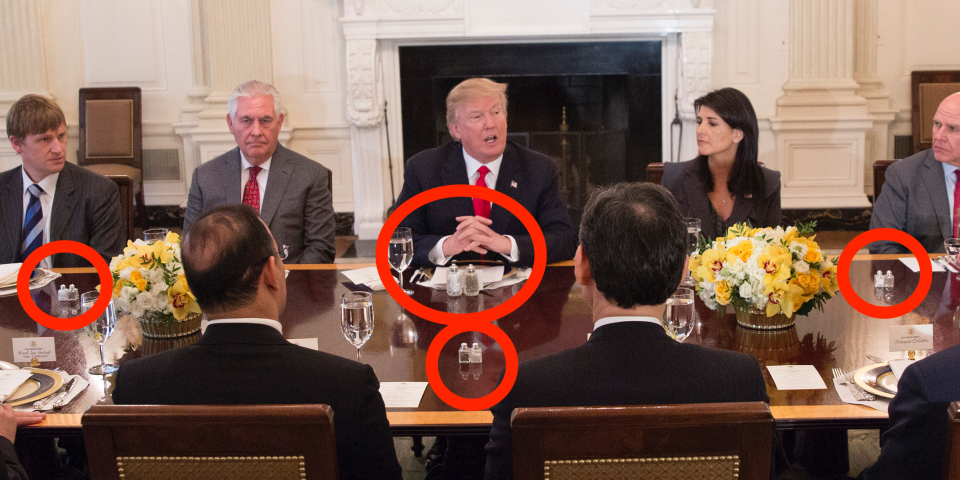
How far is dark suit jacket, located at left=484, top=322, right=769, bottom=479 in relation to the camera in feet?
4.43

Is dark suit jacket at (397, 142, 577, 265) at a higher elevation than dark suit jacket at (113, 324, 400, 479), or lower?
higher

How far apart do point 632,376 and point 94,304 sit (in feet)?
4.40

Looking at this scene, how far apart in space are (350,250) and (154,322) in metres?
3.67

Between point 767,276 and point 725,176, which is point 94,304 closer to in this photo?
point 767,276

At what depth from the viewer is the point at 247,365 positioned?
145 cm

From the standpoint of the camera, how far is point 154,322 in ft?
7.02

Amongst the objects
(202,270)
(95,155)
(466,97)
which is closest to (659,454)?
(202,270)

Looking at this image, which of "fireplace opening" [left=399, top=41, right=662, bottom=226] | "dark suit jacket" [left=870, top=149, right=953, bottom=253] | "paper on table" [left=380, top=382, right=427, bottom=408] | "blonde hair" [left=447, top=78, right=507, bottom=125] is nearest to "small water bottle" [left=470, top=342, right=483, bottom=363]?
"paper on table" [left=380, top=382, right=427, bottom=408]

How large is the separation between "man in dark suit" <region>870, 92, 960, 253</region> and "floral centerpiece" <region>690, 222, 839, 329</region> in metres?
1.11

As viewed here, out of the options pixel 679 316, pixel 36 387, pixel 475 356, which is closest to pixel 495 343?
pixel 475 356

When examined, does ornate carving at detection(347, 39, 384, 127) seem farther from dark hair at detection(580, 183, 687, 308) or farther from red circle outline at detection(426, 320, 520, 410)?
dark hair at detection(580, 183, 687, 308)

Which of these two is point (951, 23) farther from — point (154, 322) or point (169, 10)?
point (154, 322)

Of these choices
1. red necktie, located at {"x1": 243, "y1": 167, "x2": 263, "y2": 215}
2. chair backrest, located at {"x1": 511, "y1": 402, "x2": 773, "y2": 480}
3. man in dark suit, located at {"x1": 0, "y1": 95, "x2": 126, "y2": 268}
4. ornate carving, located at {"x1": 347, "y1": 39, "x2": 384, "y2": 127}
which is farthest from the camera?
ornate carving, located at {"x1": 347, "y1": 39, "x2": 384, "y2": 127}

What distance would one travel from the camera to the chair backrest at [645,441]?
3.89 feet
